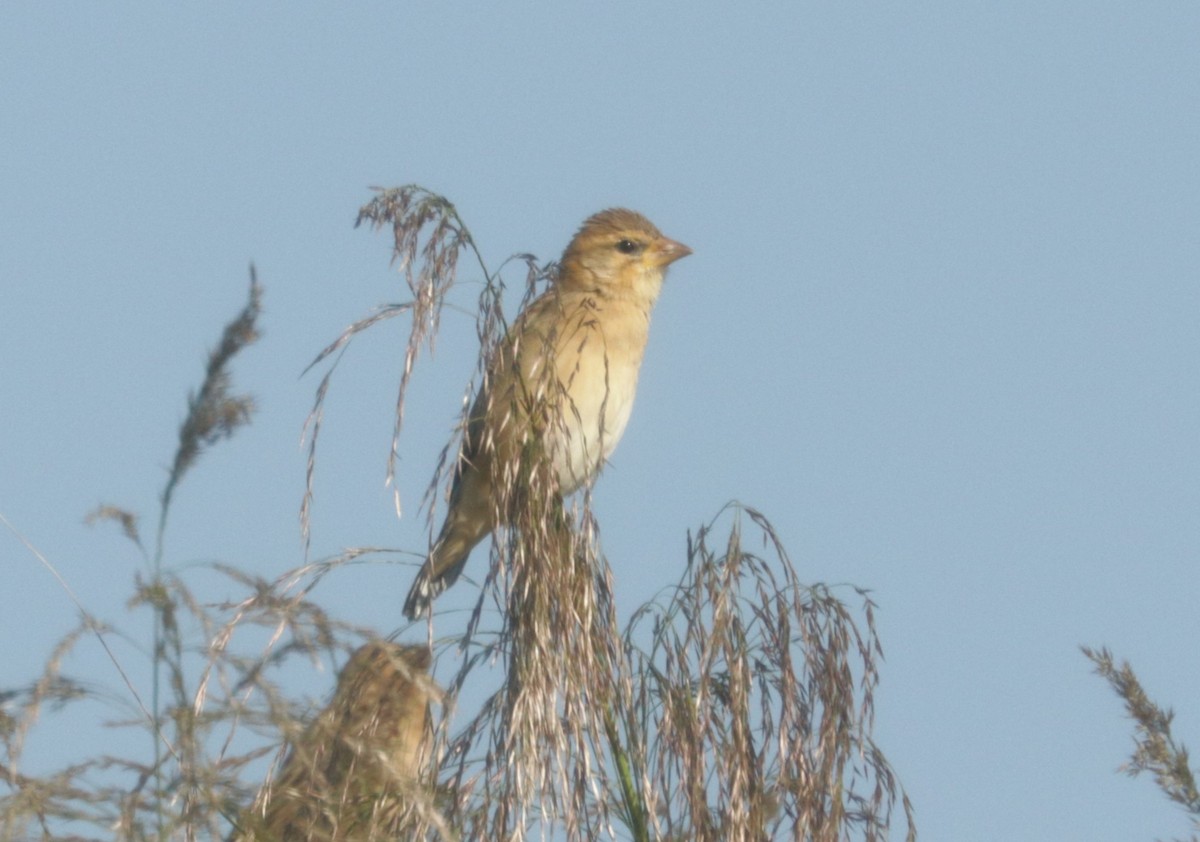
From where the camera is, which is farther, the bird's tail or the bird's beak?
the bird's beak

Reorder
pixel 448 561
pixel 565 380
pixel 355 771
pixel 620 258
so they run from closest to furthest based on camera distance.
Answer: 1. pixel 355 771
2. pixel 565 380
3. pixel 448 561
4. pixel 620 258

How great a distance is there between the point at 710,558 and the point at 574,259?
3374 millimetres

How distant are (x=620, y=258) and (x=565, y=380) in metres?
1.26

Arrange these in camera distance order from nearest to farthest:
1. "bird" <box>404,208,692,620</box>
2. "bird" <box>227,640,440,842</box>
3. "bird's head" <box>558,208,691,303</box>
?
"bird" <box>227,640,440,842</box> < "bird" <box>404,208,692,620</box> < "bird's head" <box>558,208,691,303</box>

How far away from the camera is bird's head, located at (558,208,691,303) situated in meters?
6.81

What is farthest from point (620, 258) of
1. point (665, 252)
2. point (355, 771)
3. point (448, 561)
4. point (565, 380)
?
point (355, 771)

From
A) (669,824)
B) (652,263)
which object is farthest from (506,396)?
(652,263)

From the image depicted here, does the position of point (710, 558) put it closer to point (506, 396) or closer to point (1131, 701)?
point (506, 396)

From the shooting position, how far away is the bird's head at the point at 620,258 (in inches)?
268

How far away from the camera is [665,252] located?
6.90 m

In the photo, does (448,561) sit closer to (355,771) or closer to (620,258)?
(620,258)

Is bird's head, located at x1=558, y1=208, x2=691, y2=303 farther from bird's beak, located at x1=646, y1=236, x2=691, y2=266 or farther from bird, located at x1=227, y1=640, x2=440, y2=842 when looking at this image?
bird, located at x1=227, y1=640, x2=440, y2=842

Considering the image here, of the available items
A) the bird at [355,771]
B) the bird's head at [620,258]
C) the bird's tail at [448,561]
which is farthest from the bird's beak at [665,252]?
the bird at [355,771]

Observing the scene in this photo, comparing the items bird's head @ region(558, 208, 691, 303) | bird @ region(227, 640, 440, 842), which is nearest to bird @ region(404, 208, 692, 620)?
bird's head @ region(558, 208, 691, 303)
